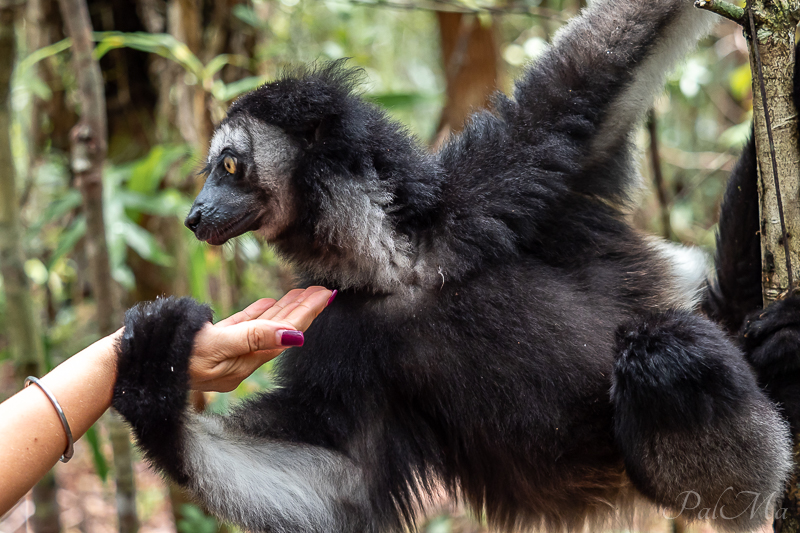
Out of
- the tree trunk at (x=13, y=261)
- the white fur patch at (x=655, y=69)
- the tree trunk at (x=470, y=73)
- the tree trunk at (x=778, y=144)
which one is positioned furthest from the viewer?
the tree trunk at (x=470, y=73)

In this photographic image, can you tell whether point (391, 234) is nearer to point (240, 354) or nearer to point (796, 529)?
point (240, 354)

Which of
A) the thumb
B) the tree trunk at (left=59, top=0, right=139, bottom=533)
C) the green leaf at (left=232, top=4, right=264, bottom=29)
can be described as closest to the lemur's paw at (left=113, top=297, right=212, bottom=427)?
the thumb

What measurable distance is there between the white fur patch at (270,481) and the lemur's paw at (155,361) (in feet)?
0.70

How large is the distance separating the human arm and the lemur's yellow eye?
731mm

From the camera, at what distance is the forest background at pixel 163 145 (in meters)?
4.15

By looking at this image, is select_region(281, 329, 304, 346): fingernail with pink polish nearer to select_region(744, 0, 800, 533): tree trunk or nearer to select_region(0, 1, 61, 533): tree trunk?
select_region(744, 0, 800, 533): tree trunk

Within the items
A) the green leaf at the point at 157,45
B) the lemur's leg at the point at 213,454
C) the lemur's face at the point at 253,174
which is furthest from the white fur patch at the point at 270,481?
the green leaf at the point at 157,45

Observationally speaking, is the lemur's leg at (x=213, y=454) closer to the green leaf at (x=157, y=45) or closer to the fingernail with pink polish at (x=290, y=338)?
the fingernail with pink polish at (x=290, y=338)

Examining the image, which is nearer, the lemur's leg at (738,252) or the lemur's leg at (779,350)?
the lemur's leg at (779,350)

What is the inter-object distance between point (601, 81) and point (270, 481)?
233 centimetres

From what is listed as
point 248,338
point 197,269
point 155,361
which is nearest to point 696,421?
point 248,338

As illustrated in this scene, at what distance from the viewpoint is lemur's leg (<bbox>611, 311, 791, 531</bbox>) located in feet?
8.29

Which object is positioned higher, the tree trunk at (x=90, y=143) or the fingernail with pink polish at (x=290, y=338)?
the tree trunk at (x=90, y=143)

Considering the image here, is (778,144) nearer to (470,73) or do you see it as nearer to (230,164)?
(230,164)
